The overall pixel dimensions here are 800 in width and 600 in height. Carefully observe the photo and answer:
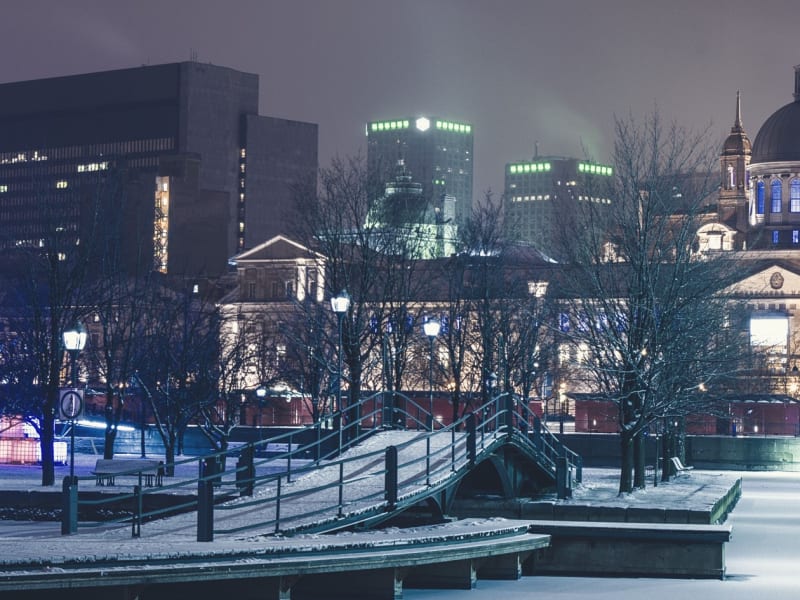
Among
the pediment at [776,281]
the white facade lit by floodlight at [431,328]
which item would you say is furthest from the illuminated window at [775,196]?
the white facade lit by floodlight at [431,328]

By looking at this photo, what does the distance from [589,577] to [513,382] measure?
4499 centimetres

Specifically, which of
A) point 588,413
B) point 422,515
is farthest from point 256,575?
point 588,413

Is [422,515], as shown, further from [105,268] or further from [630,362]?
[105,268]

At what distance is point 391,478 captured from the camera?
3105cm

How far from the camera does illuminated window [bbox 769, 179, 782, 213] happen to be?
595 ft

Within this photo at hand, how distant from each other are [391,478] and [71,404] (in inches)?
322

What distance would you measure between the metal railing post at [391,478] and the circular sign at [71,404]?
782cm

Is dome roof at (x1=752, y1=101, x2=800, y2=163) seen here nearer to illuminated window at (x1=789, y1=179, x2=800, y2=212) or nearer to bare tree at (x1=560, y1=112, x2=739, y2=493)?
illuminated window at (x1=789, y1=179, x2=800, y2=212)

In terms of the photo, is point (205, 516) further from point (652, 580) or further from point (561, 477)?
point (561, 477)

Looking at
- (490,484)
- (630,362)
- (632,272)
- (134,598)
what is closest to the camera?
(134,598)

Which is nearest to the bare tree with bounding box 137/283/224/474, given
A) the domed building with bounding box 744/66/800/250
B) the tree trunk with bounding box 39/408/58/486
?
the tree trunk with bounding box 39/408/58/486

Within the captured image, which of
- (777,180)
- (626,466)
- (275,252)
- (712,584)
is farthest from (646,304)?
(777,180)

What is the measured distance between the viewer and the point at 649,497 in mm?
45031

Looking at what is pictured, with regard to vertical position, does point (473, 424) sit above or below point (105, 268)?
below
